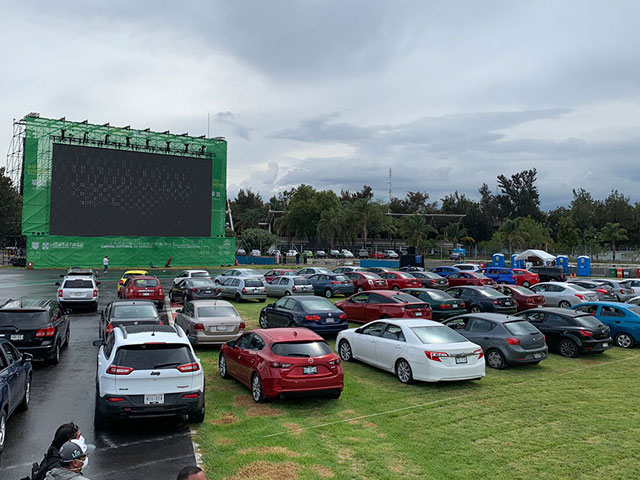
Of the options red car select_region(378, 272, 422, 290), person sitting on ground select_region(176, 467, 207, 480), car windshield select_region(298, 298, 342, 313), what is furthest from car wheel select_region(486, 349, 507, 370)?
red car select_region(378, 272, 422, 290)

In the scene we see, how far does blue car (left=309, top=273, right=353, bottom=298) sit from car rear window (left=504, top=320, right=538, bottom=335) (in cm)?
1543

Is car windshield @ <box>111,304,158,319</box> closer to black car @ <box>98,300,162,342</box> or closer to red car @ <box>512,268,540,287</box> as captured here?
black car @ <box>98,300,162,342</box>

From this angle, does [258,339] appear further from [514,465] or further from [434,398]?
[514,465]

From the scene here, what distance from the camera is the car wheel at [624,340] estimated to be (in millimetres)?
17109

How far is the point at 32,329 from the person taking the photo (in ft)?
41.2

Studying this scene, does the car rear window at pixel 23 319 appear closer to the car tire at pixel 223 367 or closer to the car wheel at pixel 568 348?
the car tire at pixel 223 367

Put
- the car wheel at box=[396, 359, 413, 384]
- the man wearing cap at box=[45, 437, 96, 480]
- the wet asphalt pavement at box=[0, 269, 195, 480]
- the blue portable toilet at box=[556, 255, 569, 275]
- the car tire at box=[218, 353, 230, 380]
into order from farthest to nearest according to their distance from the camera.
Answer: the blue portable toilet at box=[556, 255, 569, 275] < the car tire at box=[218, 353, 230, 380] < the car wheel at box=[396, 359, 413, 384] < the wet asphalt pavement at box=[0, 269, 195, 480] < the man wearing cap at box=[45, 437, 96, 480]

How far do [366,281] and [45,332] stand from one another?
60.3 ft

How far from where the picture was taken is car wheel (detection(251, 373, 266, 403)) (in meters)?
10.1

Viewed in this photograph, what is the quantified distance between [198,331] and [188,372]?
6837 millimetres

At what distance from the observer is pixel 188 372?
848 cm

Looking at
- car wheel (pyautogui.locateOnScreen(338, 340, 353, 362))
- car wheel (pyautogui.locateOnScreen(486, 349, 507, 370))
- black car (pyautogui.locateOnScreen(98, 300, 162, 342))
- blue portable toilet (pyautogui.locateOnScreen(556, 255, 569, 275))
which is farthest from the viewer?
blue portable toilet (pyautogui.locateOnScreen(556, 255, 569, 275))

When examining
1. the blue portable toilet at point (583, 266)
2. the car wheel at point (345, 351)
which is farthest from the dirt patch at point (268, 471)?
the blue portable toilet at point (583, 266)

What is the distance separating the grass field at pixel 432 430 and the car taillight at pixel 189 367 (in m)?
1.04
